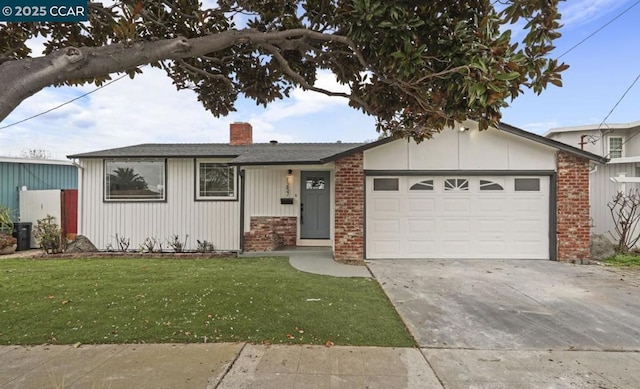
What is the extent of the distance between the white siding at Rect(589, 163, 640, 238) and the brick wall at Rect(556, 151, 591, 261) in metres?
2.36

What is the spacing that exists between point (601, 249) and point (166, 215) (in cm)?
1193

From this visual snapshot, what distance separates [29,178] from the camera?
46.5 feet

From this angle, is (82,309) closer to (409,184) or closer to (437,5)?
(437,5)

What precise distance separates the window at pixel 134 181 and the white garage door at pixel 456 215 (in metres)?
6.41

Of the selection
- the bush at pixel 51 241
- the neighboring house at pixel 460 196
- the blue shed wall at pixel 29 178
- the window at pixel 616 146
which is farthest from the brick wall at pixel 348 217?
the blue shed wall at pixel 29 178

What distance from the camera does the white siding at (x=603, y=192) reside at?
1038cm

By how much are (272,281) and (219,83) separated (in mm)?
3465

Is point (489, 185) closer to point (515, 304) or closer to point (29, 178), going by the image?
point (515, 304)

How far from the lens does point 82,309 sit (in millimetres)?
4961

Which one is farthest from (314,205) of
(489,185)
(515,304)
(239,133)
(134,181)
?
(515,304)

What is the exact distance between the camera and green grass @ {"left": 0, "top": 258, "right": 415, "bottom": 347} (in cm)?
408

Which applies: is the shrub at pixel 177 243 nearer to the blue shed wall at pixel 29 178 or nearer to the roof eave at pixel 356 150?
the roof eave at pixel 356 150

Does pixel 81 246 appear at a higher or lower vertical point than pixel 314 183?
lower

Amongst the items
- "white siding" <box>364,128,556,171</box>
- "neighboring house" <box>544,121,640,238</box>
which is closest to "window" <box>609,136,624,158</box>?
"neighboring house" <box>544,121,640,238</box>
